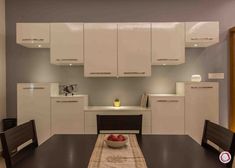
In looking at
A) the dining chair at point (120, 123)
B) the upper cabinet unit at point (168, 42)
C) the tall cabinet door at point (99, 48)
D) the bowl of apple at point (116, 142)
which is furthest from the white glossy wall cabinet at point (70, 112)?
the bowl of apple at point (116, 142)

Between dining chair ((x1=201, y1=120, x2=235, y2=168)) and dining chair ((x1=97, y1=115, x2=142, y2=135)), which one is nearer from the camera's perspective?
dining chair ((x1=201, y1=120, x2=235, y2=168))

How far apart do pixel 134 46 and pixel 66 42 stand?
40.6 inches

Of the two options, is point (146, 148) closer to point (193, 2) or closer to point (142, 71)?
point (142, 71)

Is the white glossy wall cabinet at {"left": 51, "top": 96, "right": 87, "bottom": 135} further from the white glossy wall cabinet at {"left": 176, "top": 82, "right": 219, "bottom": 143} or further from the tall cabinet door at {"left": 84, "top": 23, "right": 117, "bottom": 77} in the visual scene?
the white glossy wall cabinet at {"left": 176, "top": 82, "right": 219, "bottom": 143}

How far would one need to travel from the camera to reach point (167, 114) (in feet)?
11.7

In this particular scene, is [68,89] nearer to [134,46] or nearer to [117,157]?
[134,46]

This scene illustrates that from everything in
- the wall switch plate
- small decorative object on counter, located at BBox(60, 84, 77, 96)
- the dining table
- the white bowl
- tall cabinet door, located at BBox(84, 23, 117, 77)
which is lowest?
the dining table

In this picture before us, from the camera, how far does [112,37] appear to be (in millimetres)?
3650

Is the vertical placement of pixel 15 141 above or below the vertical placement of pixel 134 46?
below

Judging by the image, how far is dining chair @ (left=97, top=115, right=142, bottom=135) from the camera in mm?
2396

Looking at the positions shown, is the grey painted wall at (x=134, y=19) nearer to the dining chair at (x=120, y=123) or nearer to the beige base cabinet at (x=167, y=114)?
the beige base cabinet at (x=167, y=114)

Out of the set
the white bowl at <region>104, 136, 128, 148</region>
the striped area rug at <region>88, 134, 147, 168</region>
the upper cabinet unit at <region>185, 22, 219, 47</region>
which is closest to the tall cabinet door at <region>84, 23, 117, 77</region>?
the upper cabinet unit at <region>185, 22, 219, 47</region>

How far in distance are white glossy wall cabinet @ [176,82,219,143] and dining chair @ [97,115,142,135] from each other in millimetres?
1445

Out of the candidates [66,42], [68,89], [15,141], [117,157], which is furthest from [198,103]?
[15,141]
